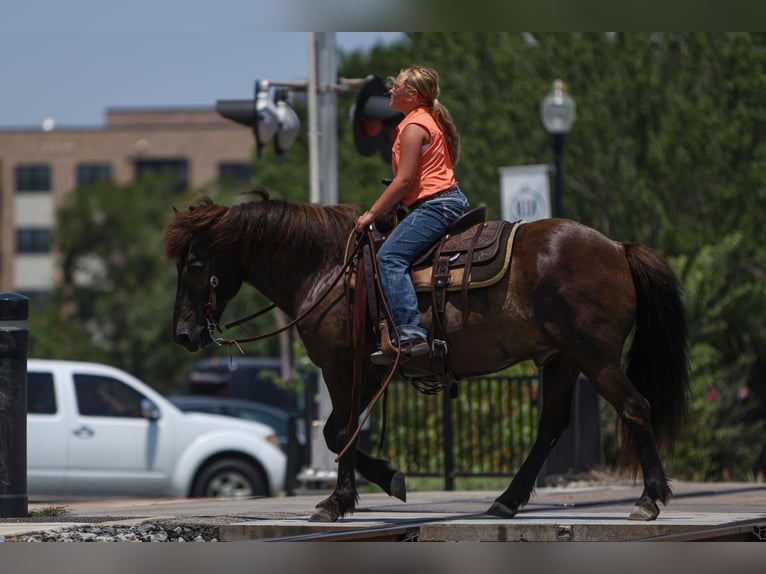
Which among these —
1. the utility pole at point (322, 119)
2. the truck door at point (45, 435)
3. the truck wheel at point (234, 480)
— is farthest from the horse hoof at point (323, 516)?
the truck wheel at point (234, 480)

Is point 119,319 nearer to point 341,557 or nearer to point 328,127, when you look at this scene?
point 328,127

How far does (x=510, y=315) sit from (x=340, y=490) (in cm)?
153

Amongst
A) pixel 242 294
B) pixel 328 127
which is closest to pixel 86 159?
pixel 242 294

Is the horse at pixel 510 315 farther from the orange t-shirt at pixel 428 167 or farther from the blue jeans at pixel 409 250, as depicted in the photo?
the orange t-shirt at pixel 428 167

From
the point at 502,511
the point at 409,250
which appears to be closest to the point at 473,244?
the point at 409,250

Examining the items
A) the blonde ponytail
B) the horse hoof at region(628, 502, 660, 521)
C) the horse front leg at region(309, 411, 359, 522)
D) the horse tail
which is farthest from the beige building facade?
the horse hoof at region(628, 502, 660, 521)

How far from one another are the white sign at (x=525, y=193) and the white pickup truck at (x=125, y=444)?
4664 millimetres

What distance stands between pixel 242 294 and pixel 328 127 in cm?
3519

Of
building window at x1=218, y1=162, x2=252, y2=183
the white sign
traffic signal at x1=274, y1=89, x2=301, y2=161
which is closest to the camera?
traffic signal at x1=274, y1=89, x2=301, y2=161

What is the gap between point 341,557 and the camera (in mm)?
6328

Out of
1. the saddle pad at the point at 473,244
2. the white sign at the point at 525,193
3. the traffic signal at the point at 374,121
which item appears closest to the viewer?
the saddle pad at the point at 473,244

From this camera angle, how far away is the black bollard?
9219 millimetres

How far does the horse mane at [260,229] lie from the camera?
866 cm

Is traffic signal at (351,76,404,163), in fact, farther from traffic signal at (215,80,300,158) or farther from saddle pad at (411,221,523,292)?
saddle pad at (411,221,523,292)
